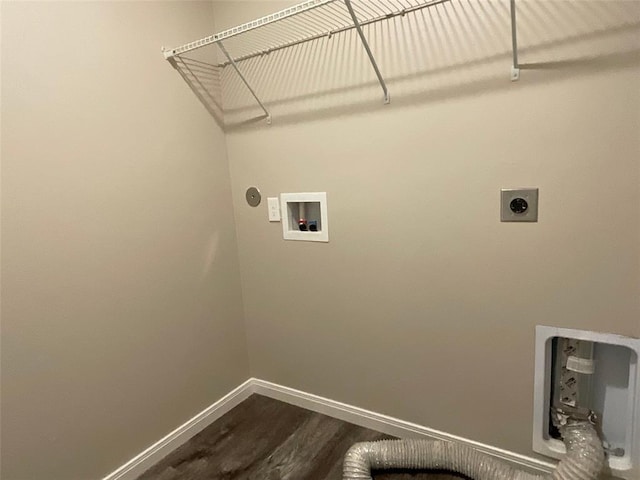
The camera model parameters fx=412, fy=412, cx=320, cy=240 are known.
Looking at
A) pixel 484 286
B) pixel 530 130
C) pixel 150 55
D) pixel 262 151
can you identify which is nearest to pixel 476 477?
pixel 484 286

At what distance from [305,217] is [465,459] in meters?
1.22

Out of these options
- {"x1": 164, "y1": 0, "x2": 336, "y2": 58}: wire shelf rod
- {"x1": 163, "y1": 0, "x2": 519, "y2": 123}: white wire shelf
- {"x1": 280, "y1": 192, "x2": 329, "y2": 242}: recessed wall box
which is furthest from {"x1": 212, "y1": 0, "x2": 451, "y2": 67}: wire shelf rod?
{"x1": 280, "y1": 192, "x2": 329, "y2": 242}: recessed wall box

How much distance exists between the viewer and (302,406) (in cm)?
219

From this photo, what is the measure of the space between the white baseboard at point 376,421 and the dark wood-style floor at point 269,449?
34 mm

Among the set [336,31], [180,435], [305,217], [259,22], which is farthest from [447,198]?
[180,435]

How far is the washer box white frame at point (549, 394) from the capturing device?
136cm

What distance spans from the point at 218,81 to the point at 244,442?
69.5 inches

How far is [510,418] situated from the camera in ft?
5.28

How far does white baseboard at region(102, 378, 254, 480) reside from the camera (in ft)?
5.74

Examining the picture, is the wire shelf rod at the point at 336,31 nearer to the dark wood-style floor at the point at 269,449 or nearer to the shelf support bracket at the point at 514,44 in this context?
the shelf support bracket at the point at 514,44

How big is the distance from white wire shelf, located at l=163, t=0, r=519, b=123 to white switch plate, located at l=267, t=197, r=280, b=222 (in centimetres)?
38

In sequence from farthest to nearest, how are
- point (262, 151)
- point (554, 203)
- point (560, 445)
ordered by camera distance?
point (262, 151), point (560, 445), point (554, 203)

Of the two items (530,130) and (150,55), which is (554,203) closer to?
(530,130)

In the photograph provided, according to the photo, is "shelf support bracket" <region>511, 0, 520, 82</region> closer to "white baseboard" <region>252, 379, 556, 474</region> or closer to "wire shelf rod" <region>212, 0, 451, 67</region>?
"wire shelf rod" <region>212, 0, 451, 67</region>
